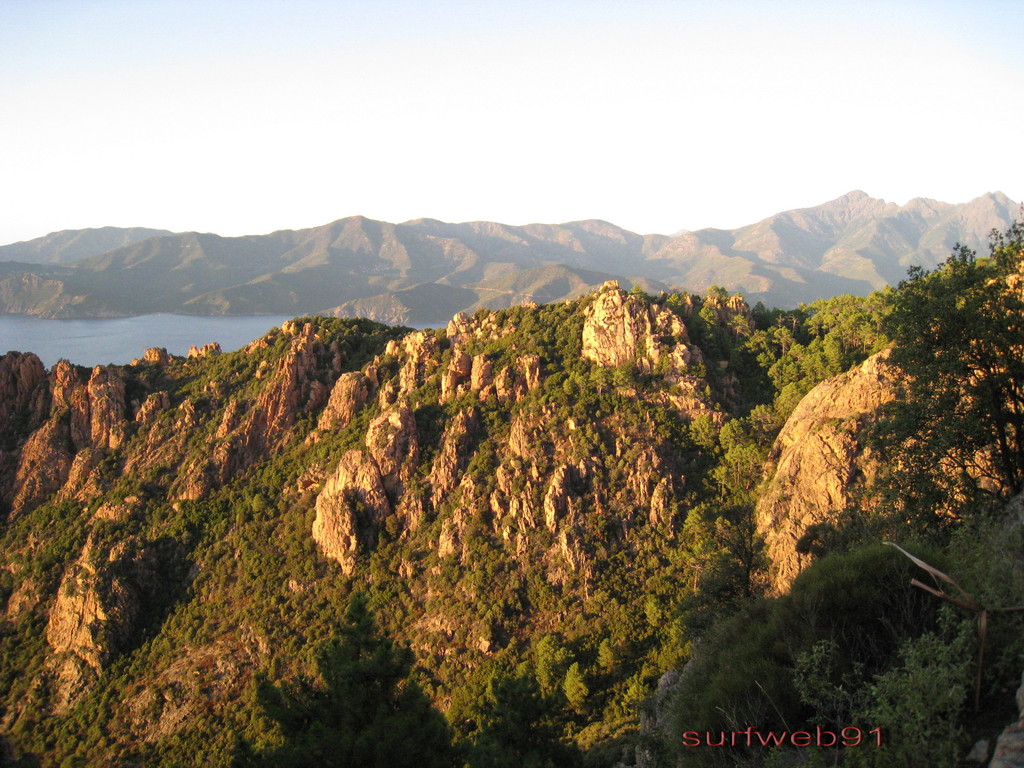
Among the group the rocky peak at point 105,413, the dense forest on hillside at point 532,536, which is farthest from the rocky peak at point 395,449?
the rocky peak at point 105,413

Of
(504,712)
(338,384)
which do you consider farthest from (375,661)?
(338,384)

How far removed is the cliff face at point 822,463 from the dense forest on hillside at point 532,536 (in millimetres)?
182

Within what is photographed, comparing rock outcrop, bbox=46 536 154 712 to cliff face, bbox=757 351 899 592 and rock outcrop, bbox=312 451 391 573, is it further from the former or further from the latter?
cliff face, bbox=757 351 899 592

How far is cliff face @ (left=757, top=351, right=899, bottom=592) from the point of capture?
36.1 meters

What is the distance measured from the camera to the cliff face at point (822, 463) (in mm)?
36094

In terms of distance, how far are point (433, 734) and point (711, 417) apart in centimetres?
3675

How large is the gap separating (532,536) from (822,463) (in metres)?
21.3

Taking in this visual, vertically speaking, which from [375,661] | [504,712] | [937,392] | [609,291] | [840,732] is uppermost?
[609,291]

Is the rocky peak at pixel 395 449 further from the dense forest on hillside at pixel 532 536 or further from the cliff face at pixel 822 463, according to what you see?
the cliff face at pixel 822 463

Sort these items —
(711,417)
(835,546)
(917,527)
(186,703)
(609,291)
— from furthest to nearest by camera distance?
(609,291) → (711,417) → (186,703) → (835,546) → (917,527)

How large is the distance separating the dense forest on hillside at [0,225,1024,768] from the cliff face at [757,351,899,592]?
18 cm

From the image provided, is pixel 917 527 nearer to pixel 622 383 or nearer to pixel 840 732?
pixel 840 732

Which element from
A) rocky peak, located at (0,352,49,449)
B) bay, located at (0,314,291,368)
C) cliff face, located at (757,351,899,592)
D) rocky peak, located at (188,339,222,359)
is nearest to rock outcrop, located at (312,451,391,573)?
rocky peak, located at (188,339,222,359)

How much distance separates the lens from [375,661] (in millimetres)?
20125
